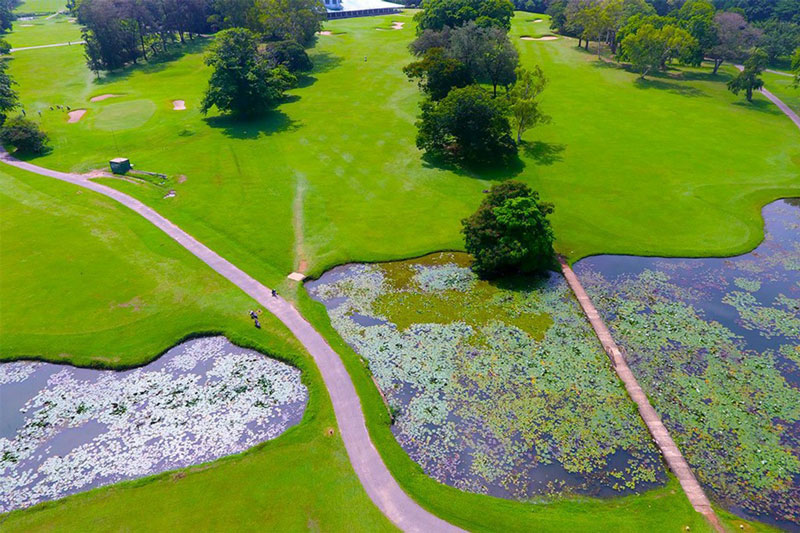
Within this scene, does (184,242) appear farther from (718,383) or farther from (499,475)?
(718,383)

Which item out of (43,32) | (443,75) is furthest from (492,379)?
(43,32)

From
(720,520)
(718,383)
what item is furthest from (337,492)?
(718,383)

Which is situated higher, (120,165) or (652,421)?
(120,165)

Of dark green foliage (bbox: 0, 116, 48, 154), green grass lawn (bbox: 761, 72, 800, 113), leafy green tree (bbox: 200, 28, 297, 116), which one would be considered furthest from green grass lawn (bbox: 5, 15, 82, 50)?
green grass lawn (bbox: 761, 72, 800, 113)

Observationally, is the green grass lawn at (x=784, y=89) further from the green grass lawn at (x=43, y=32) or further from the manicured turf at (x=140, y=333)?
the green grass lawn at (x=43, y=32)

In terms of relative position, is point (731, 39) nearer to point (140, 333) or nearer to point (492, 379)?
point (492, 379)

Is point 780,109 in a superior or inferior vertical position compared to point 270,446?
superior

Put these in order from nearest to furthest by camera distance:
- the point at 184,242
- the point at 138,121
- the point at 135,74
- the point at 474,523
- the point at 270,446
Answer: the point at 474,523
the point at 270,446
the point at 184,242
the point at 138,121
the point at 135,74
